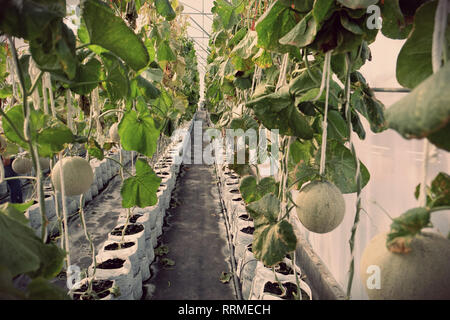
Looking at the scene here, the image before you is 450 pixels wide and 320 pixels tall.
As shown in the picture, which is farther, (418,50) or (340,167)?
(340,167)

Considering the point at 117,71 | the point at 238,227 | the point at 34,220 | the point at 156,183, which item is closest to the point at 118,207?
the point at 34,220

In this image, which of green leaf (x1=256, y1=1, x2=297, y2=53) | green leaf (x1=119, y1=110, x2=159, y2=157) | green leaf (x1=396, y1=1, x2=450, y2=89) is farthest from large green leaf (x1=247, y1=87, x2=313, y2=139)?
green leaf (x1=119, y1=110, x2=159, y2=157)

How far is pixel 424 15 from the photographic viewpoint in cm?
47

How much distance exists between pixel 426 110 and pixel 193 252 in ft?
8.07

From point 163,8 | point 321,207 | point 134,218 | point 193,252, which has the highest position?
point 163,8

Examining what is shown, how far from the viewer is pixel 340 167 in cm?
83

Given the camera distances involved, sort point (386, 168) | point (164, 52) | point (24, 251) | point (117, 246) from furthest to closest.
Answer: point (164, 52), point (117, 246), point (386, 168), point (24, 251)

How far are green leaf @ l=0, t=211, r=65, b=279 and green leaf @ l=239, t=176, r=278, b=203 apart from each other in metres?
0.82

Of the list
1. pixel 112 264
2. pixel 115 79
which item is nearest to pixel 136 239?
pixel 112 264

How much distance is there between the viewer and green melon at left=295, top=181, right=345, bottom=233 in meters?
0.62

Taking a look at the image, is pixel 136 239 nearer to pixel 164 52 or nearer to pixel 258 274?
pixel 258 274

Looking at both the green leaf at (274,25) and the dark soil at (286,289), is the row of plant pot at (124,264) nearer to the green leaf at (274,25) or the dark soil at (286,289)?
the dark soil at (286,289)

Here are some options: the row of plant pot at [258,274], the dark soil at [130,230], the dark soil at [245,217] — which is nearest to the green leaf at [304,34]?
Result: the row of plant pot at [258,274]
